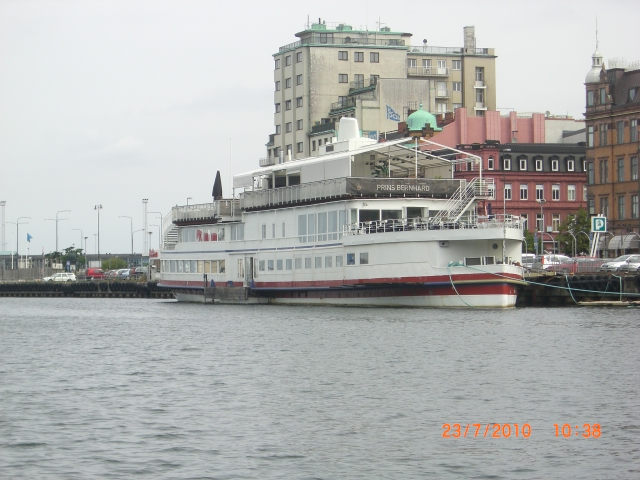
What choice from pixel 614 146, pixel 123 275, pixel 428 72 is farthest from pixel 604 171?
pixel 123 275

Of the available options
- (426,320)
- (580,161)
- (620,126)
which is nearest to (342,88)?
(580,161)

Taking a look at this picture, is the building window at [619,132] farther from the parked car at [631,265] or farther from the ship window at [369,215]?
the ship window at [369,215]

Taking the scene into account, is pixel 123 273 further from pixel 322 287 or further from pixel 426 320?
pixel 426 320

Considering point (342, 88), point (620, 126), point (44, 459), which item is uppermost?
point (342, 88)

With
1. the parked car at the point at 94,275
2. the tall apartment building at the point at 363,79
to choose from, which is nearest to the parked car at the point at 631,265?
the tall apartment building at the point at 363,79

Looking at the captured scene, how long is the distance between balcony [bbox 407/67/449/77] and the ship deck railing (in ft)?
261

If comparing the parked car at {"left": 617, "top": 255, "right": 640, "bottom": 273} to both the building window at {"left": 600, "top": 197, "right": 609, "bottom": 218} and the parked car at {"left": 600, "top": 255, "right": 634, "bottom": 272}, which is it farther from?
the building window at {"left": 600, "top": 197, "right": 609, "bottom": 218}

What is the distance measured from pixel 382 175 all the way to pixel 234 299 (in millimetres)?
14269

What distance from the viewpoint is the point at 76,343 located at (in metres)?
52.3

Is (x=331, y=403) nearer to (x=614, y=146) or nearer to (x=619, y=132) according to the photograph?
(x=619, y=132)

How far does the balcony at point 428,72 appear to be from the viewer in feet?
492

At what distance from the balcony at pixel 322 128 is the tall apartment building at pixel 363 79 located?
119 mm

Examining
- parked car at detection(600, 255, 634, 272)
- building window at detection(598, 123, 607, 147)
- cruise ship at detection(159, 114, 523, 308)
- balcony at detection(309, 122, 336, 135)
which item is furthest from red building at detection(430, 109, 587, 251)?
cruise ship at detection(159, 114, 523, 308)
